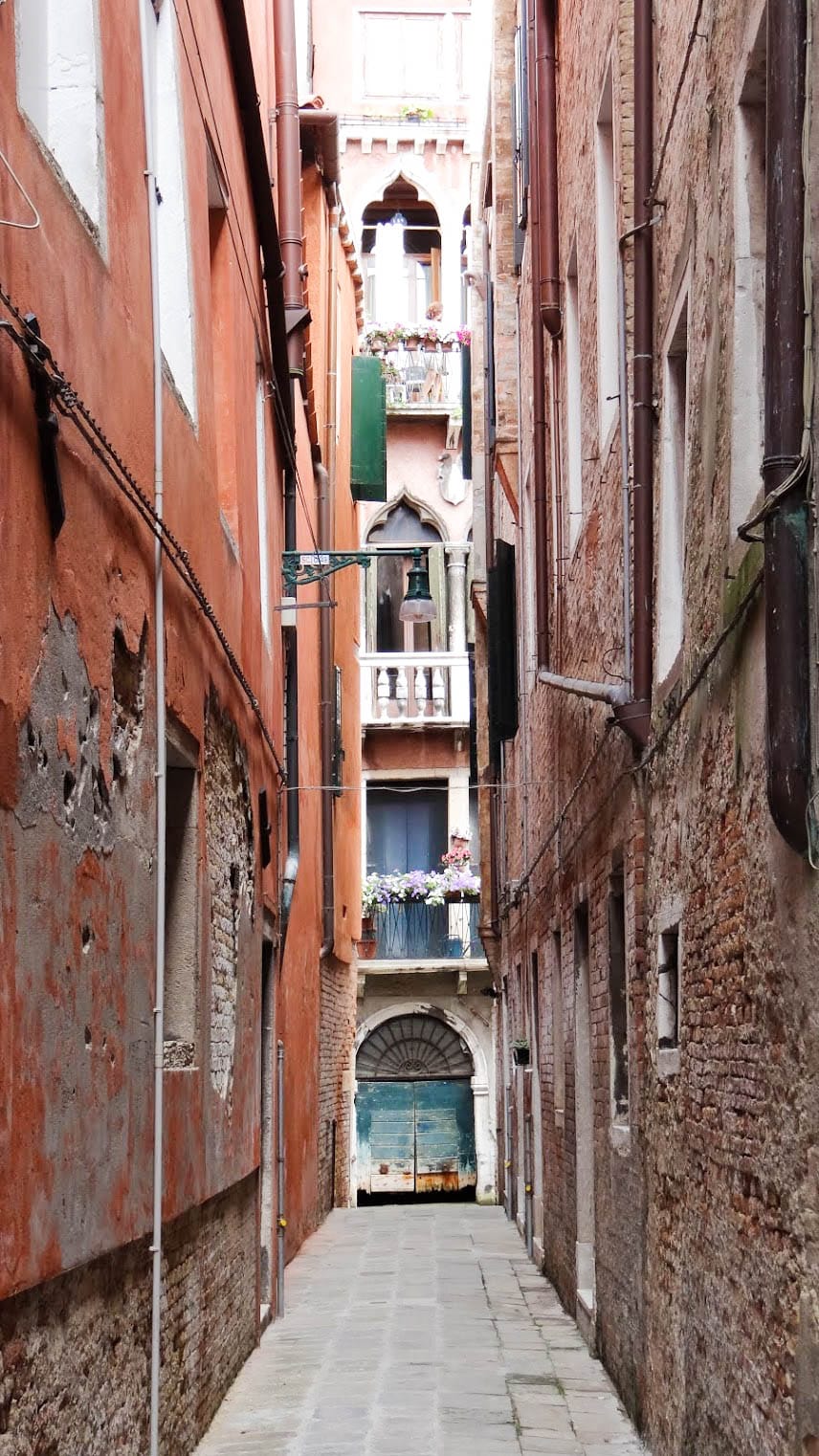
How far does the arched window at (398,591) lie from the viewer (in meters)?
27.4

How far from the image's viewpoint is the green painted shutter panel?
1902 cm

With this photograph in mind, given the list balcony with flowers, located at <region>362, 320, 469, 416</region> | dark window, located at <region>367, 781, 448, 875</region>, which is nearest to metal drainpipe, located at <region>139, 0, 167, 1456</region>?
dark window, located at <region>367, 781, 448, 875</region>

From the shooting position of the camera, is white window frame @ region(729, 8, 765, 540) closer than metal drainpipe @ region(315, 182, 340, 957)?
Yes

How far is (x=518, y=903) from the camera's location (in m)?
17.2

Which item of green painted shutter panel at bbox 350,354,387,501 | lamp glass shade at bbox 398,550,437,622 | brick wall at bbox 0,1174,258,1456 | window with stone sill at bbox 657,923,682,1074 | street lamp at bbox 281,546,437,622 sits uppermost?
green painted shutter panel at bbox 350,354,387,501

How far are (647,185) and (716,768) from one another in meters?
2.77

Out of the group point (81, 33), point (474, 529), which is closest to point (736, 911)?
point (81, 33)

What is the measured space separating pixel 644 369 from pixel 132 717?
268 cm

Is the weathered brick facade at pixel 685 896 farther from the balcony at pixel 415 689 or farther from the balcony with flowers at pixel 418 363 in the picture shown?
the balcony with flowers at pixel 418 363

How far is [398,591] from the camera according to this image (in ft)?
90.4

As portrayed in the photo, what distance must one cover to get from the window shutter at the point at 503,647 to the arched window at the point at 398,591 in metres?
10.5

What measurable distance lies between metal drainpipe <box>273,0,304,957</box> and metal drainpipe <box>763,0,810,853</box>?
8.69 metres

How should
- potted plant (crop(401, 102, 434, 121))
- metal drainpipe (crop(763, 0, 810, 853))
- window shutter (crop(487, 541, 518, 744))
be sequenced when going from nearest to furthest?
metal drainpipe (crop(763, 0, 810, 853))
window shutter (crop(487, 541, 518, 744))
potted plant (crop(401, 102, 434, 121))

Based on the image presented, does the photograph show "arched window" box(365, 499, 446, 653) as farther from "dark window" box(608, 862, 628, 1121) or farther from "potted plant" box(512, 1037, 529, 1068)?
"dark window" box(608, 862, 628, 1121)
